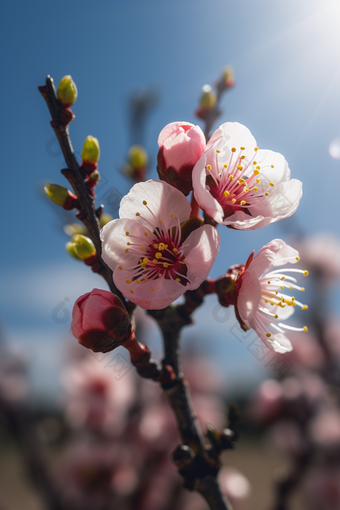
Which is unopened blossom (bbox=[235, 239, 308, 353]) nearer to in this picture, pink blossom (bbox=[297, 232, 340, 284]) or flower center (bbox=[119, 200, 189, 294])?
flower center (bbox=[119, 200, 189, 294])

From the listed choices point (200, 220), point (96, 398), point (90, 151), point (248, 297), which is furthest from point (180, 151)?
point (96, 398)

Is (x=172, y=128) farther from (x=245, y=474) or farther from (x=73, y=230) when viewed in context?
(x=245, y=474)

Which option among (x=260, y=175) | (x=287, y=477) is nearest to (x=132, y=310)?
(x=260, y=175)

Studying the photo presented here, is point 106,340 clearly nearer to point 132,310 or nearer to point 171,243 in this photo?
point 132,310

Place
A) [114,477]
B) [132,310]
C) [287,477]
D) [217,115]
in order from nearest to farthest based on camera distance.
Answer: [132,310] → [217,115] → [287,477] → [114,477]

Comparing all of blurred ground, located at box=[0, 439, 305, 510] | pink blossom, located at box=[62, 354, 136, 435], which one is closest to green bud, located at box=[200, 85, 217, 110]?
pink blossom, located at box=[62, 354, 136, 435]

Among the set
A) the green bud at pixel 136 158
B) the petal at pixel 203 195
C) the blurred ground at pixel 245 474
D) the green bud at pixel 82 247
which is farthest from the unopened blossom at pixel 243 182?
the blurred ground at pixel 245 474
